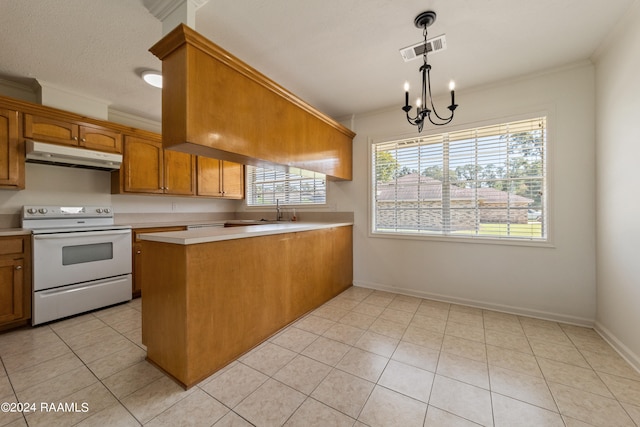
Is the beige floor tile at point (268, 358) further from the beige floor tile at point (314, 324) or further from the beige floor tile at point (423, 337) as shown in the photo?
the beige floor tile at point (423, 337)

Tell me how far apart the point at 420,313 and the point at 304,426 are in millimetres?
1897

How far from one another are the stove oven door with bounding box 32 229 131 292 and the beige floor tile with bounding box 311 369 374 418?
287 cm

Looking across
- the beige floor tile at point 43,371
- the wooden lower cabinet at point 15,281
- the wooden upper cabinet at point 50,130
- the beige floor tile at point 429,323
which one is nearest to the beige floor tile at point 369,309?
the beige floor tile at point 429,323

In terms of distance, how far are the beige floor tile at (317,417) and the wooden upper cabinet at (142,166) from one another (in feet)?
11.2

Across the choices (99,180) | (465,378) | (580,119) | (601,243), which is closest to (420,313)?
(465,378)

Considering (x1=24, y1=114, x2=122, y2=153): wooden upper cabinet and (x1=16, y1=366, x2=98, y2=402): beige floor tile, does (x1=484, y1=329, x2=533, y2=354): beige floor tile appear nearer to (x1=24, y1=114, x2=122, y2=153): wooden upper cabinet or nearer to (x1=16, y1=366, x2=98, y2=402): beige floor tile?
(x1=16, y1=366, x2=98, y2=402): beige floor tile

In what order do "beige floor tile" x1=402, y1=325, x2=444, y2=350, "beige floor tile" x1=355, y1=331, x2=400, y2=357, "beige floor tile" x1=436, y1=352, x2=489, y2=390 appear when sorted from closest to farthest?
"beige floor tile" x1=436, y1=352, x2=489, y2=390 → "beige floor tile" x1=355, y1=331, x2=400, y2=357 → "beige floor tile" x1=402, y1=325, x2=444, y2=350

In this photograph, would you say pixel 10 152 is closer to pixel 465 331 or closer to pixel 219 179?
pixel 219 179

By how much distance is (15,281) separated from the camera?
239 cm

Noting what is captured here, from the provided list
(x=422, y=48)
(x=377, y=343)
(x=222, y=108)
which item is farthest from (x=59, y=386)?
(x=422, y=48)

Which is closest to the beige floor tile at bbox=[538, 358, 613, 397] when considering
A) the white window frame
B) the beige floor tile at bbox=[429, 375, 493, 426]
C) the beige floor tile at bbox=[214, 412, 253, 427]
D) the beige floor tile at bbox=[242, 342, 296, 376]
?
the beige floor tile at bbox=[429, 375, 493, 426]

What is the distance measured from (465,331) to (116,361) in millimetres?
2992

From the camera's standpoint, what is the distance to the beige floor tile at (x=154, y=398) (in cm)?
142

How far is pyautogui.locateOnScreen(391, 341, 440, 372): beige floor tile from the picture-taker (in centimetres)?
188
